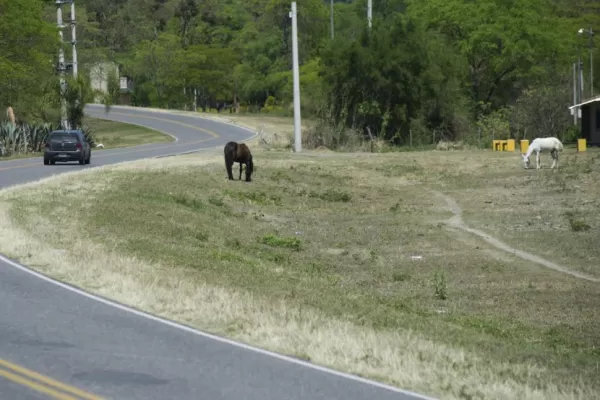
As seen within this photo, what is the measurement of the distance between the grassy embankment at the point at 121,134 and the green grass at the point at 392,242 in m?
29.9

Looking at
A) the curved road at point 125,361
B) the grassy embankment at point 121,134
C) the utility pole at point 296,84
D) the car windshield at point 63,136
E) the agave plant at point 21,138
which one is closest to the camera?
the curved road at point 125,361

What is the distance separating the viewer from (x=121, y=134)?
275 ft

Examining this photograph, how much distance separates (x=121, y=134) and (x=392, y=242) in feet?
195

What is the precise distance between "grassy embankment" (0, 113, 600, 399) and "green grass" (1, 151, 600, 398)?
0.06 meters

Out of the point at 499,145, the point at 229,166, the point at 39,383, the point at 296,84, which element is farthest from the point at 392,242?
the point at 499,145

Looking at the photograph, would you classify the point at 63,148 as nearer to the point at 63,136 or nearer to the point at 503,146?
the point at 63,136

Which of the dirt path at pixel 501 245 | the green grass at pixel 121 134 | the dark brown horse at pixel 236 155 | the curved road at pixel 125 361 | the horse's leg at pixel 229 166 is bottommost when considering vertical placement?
the dirt path at pixel 501 245

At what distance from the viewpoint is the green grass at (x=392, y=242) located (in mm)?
14219

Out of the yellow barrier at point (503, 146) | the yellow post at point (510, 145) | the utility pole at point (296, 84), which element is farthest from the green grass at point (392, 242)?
the yellow barrier at point (503, 146)

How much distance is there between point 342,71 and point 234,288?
48279 mm

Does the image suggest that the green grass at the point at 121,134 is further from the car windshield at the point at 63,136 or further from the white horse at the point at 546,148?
the white horse at the point at 546,148

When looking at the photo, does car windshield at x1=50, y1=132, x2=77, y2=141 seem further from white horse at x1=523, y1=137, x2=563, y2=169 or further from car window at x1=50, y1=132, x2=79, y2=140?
white horse at x1=523, y1=137, x2=563, y2=169

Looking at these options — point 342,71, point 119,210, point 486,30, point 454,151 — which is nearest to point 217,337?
point 119,210

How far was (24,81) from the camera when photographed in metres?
65.1
